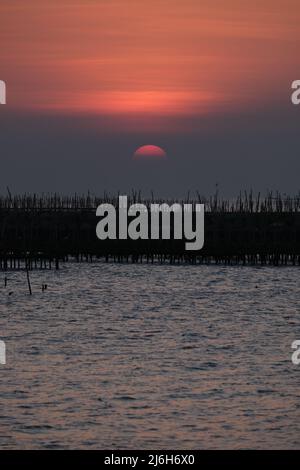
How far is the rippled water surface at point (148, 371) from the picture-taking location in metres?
18.0

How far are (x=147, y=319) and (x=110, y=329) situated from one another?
3.31 metres

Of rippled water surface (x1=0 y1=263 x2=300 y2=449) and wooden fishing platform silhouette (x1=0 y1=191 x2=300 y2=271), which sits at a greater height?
wooden fishing platform silhouette (x1=0 y1=191 x2=300 y2=271)

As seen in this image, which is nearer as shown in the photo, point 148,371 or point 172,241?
point 148,371

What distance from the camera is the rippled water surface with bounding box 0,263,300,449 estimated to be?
18.0 metres

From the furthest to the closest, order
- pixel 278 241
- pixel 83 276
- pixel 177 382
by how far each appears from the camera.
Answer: pixel 278 241
pixel 83 276
pixel 177 382

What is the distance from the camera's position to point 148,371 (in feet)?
77.4

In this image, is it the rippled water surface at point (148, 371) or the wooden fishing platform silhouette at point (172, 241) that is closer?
the rippled water surface at point (148, 371)

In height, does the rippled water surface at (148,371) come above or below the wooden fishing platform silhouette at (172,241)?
below

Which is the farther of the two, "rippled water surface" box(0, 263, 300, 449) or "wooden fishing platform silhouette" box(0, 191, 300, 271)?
"wooden fishing platform silhouette" box(0, 191, 300, 271)

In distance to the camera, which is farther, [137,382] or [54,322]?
[54,322]
